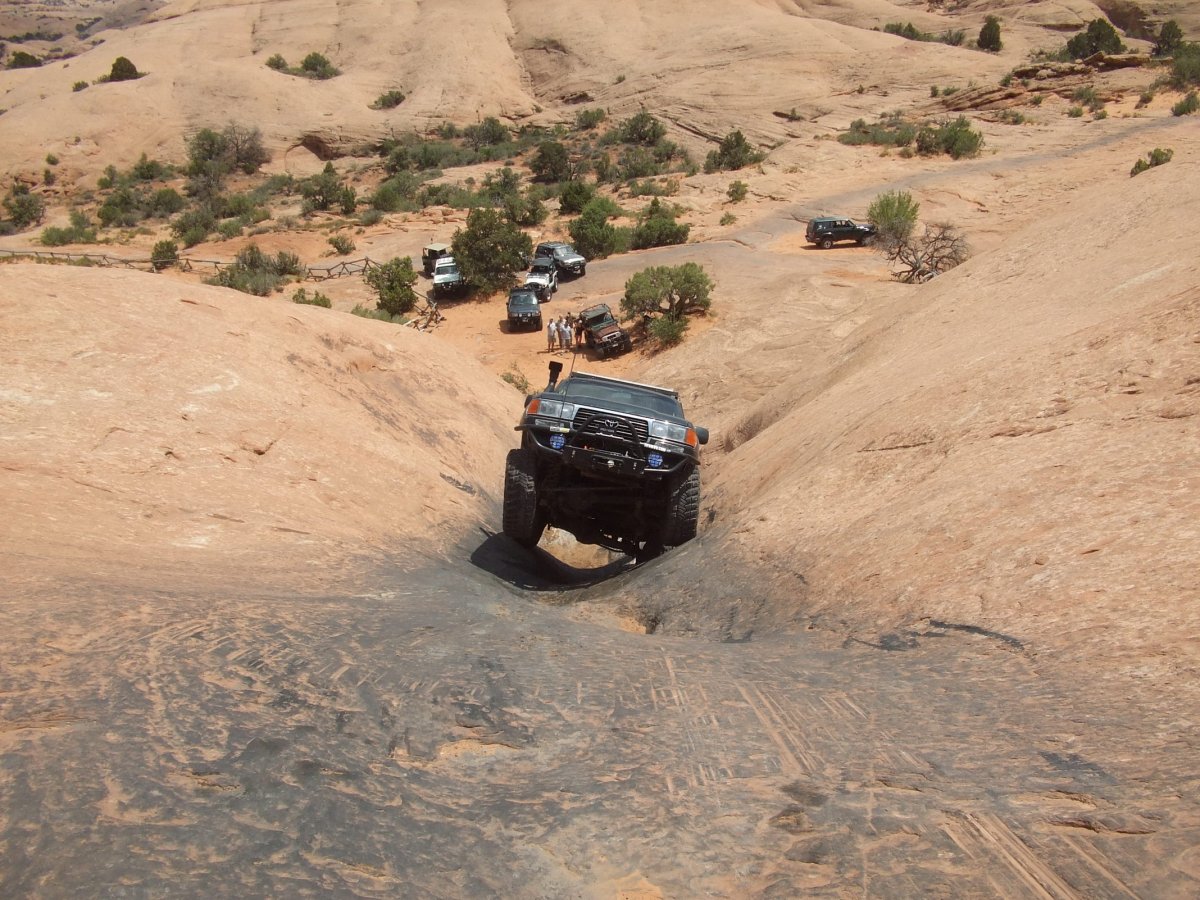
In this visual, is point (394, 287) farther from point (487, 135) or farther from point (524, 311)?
point (487, 135)

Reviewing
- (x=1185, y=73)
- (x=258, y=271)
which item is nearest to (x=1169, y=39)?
(x=1185, y=73)

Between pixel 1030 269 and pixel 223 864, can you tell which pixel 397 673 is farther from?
pixel 1030 269

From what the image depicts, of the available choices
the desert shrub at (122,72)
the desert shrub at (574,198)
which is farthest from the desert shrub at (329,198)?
the desert shrub at (122,72)

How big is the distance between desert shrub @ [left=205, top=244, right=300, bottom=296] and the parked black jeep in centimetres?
960

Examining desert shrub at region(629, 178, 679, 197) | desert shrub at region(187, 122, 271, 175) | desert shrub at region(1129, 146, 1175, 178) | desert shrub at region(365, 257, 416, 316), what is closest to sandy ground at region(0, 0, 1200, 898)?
desert shrub at region(365, 257, 416, 316)

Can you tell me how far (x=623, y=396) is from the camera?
8.66 m

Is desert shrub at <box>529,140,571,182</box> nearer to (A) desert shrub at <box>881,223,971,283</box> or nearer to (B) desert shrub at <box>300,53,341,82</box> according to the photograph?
(A) desert shrub at <box>881,223,971,283</box>

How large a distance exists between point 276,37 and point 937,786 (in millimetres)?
100672

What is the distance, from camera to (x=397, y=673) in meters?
3.84

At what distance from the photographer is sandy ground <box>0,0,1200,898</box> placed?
8.45 ft

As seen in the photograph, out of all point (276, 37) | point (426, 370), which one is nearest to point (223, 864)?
point (426, 370)

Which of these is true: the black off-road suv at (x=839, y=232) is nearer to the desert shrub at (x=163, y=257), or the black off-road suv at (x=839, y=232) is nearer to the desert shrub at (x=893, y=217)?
the desert shrub at (x=893, y=217)

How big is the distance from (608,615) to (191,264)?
37789 millimetres

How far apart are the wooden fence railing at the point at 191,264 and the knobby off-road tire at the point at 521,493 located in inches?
1162
